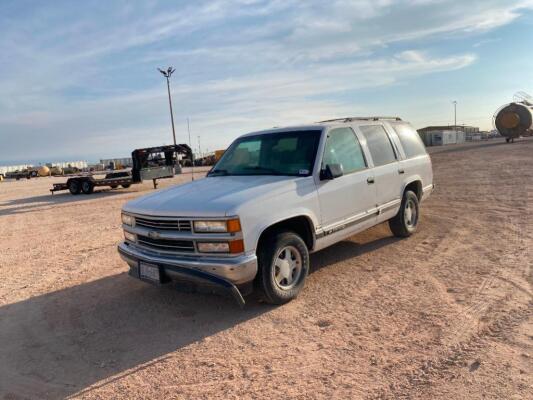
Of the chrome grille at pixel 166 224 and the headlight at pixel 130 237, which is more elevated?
the chrome grille at pixel 166 224

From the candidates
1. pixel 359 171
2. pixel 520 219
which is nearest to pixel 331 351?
pixel 359 171

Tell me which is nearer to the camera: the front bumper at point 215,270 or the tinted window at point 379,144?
the front bumper at point 215,270

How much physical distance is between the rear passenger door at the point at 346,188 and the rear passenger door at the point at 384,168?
0.23m

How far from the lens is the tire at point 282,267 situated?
436cm

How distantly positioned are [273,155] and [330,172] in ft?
2.97

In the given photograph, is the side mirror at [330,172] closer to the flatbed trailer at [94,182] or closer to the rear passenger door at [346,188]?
the rear passenger door at [346,188]

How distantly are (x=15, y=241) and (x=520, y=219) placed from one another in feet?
32.5

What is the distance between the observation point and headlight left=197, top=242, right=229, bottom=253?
4117mm

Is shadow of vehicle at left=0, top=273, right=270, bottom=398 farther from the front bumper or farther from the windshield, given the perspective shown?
the windshield

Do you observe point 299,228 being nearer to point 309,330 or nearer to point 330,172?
point 330,172

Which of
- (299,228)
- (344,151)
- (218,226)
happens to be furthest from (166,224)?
(344,151)

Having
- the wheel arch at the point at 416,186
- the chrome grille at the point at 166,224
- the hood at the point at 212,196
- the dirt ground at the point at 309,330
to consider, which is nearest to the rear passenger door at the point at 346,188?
the hood at the point at 212,196

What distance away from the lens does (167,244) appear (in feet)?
14.7

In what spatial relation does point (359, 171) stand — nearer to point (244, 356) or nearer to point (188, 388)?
point (244, 356)
